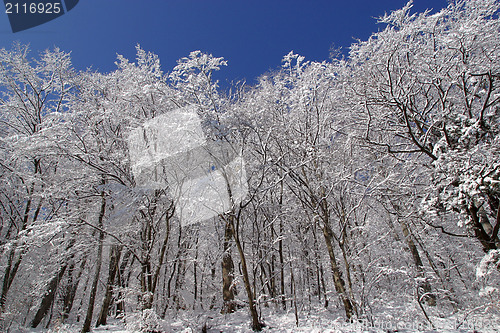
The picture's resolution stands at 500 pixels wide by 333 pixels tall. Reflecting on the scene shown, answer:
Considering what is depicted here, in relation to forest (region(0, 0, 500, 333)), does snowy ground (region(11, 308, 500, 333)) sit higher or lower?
lower

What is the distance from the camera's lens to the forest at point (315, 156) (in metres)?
4.58

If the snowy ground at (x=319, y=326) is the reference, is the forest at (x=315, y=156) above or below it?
above

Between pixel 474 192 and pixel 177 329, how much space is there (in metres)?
7.04

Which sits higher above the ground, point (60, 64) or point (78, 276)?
point (60, 64)

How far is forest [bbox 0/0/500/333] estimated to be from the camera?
458cm

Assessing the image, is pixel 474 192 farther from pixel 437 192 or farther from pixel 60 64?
pixel 60 64

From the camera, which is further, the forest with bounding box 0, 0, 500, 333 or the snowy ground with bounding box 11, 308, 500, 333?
the snowy ground with bounding box 11, 308, 500, 333

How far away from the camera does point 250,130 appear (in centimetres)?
641

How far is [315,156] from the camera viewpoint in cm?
634

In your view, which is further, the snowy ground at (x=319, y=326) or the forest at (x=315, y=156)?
the snowy ground at (x=319, y=326)

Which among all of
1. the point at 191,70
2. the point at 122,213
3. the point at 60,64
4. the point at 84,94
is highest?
the point at 60,64

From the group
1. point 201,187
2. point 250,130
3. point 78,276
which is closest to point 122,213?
point 201,187

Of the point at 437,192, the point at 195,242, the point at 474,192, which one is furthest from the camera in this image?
the point at 195,242

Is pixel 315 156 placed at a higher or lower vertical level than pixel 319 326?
higher
